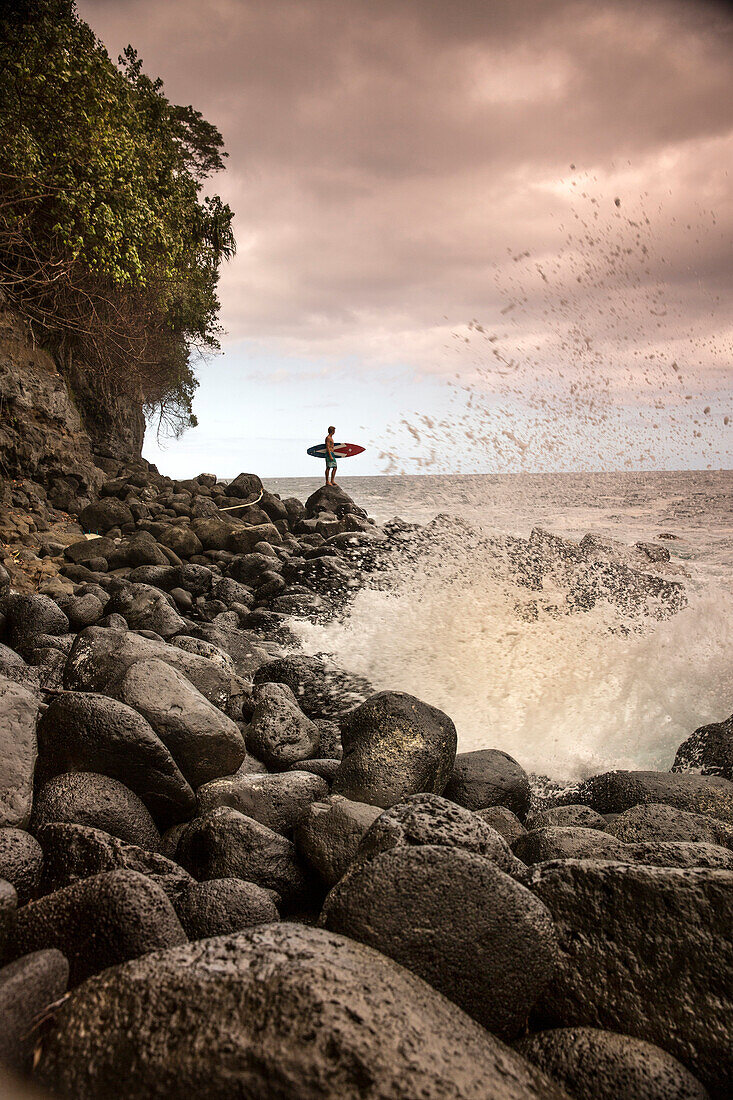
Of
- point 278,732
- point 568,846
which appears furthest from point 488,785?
point 278,732

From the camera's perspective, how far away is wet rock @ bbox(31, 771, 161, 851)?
2.80m

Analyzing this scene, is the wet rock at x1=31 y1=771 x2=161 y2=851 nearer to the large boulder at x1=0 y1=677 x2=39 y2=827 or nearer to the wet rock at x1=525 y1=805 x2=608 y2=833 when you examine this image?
the large boulder at x1=0 y1=677 x2=39 y2=827

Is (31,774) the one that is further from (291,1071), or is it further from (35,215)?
(35,215)

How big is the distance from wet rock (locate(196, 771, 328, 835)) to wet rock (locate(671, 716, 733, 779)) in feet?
10.4

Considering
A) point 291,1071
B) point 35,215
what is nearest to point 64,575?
point 35,215

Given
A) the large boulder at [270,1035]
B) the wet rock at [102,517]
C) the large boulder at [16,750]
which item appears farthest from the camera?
the wet rock at [102,517]

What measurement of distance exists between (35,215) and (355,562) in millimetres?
8171

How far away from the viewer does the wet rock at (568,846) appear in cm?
279

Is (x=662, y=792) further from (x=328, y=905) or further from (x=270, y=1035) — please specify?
(x=270, y=1035)

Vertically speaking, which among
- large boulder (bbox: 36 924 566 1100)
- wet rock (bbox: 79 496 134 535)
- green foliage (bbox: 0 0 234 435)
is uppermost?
green foliage (bbox: 0 0 234 435)

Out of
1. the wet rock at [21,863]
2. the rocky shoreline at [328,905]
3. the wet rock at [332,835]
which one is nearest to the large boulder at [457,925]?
the rocky shoreline at [328,905]

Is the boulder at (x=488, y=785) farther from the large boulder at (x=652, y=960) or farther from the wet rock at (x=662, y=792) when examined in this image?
the large boulder at (x=652, y=960)

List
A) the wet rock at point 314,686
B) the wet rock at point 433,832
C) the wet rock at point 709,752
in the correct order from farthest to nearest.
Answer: the wet rock at point 314,686
the wet rock at point 709,752
the wet rock at point 433,832

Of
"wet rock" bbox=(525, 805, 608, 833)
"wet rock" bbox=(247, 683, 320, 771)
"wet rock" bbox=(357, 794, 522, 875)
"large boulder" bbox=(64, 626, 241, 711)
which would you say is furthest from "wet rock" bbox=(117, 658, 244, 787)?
"wet rock" bbox=(525, 805, 608, 833)
